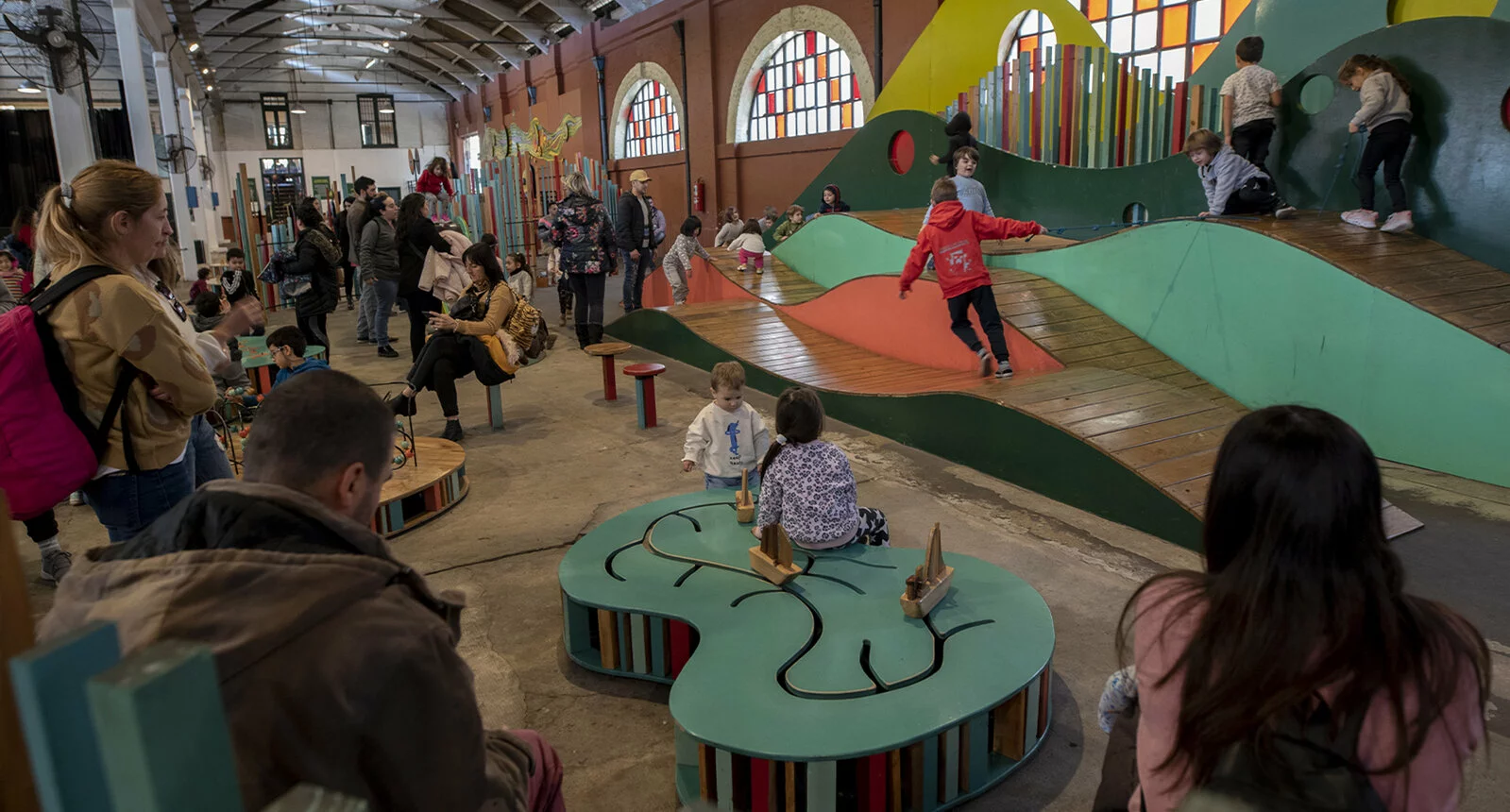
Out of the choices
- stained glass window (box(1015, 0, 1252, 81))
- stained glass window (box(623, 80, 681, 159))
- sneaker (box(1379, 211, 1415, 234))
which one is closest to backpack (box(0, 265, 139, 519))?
sneaker (box(1379, 211, 1415, 234))

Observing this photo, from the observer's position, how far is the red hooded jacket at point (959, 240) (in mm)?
6031

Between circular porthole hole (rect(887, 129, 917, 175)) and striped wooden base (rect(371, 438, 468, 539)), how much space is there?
842 cm

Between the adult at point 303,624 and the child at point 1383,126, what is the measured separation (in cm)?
679

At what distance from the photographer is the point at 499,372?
6328 mm

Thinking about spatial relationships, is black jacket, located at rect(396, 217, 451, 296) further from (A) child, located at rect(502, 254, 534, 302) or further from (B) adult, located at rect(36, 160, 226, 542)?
(B) adult, located at rect(36, 160, 226, 542)

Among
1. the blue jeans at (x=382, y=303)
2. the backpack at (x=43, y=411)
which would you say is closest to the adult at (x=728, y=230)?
the blue jeans at (x=382, y=303)

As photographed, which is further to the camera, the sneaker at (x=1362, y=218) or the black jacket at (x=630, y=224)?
the black jacket at (x=630, y=224)

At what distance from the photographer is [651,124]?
1983 cm

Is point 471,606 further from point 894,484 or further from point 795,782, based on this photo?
point 894,484

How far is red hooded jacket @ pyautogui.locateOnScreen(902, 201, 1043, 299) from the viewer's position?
603cm

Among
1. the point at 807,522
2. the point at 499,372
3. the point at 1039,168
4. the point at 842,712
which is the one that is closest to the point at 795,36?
the point at 1039,168

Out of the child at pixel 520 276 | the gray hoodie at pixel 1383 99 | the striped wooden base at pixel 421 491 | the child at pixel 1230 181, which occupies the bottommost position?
the striped wooden base at pixel 421 491

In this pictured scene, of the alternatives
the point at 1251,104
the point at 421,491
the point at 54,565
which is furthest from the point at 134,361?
the point at 1251,104

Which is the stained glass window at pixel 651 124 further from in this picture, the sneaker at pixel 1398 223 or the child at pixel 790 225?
the sneaker at pixel 1398 223
